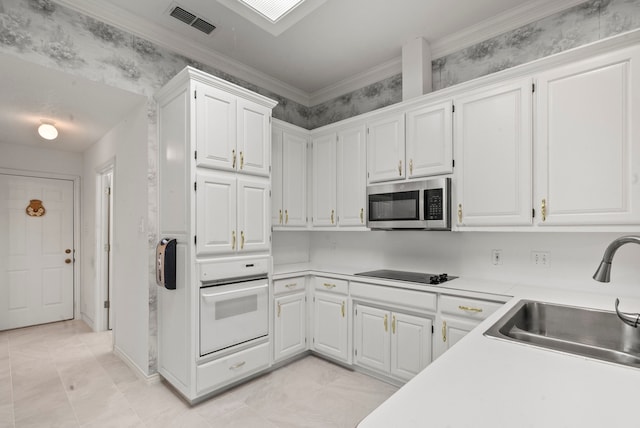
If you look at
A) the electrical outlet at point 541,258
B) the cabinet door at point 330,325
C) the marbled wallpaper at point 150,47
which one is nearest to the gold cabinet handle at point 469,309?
the electrical outlet at point 541,258

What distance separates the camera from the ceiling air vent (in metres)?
2.49

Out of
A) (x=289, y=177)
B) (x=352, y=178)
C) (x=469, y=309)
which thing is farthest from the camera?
(x=289, y=177)

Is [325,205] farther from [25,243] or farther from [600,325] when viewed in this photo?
[25,243]

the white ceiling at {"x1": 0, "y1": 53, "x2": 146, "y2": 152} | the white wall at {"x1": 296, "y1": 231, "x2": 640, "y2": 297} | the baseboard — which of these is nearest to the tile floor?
the baseboard

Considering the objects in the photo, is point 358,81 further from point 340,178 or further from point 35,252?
point 35,252

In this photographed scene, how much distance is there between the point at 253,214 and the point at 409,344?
1633 millimetres

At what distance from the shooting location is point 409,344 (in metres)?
2.49

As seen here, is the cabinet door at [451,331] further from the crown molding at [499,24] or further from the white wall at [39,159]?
the white wall at [39,159]

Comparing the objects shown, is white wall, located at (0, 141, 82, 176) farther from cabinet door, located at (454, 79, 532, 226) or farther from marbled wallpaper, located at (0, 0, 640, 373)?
cabinet door, located at (454, 79, 532, 226)

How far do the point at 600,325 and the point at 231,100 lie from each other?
9.05 feet

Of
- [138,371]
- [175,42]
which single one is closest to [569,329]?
[138,371]

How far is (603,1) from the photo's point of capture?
7.29ft

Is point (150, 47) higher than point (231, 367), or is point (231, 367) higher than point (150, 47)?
point (150, 47)

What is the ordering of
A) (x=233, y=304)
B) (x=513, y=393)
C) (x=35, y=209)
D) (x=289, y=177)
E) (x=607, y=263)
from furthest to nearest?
(x=35, y=209)
(x=289, y=177)
(x=233, y=304)
(x=607, y=263)
(x=513, y=393)
